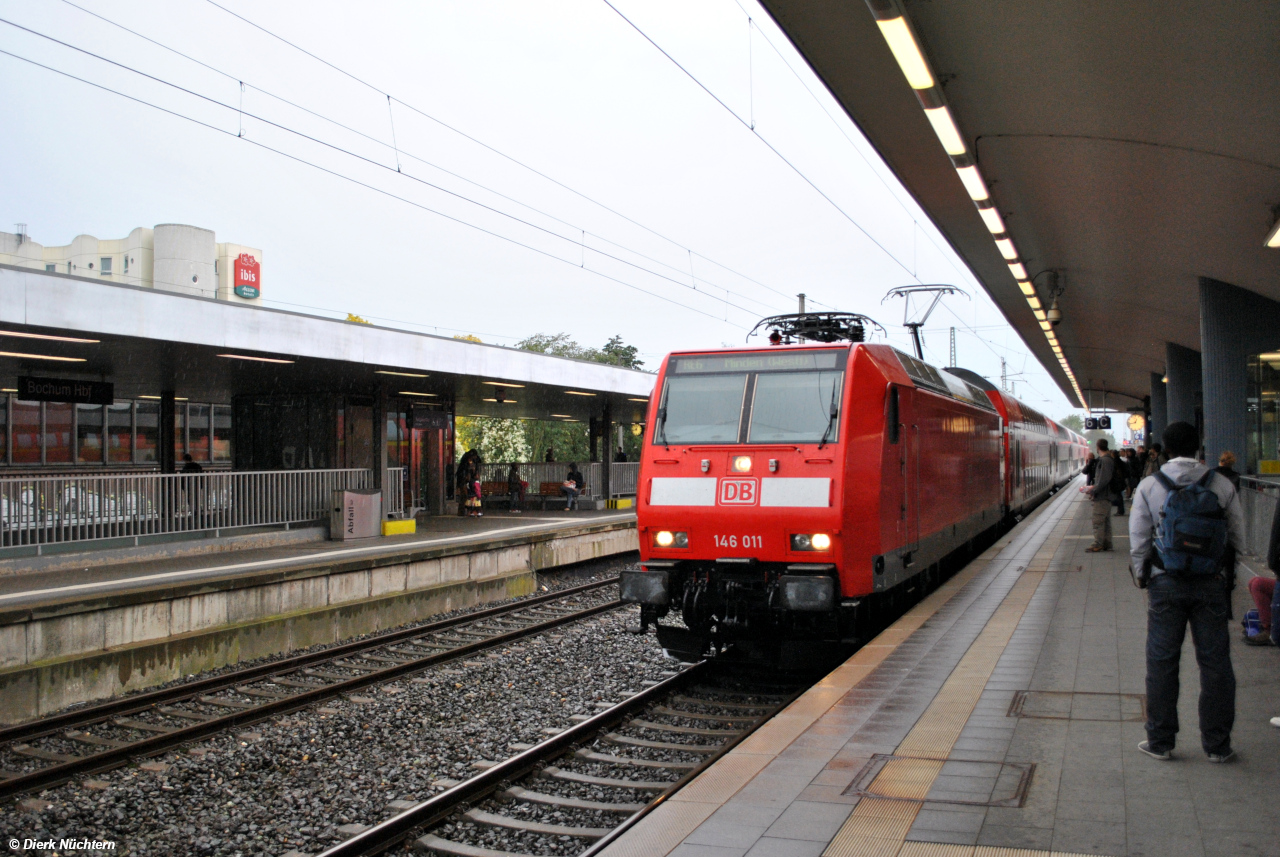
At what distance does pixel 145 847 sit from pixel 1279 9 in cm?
822

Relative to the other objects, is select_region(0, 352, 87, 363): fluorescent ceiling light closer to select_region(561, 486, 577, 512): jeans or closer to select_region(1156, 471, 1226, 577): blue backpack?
select_region(561, 486, 577, 512): jeans

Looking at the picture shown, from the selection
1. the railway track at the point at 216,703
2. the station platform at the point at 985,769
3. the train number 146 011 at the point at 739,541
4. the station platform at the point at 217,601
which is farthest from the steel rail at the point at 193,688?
the station platform at the point at 985,769

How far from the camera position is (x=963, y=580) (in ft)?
39.7

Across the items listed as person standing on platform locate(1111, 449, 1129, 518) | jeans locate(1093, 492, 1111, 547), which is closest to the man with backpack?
jeans locate(1093, 492, 1111, 547)

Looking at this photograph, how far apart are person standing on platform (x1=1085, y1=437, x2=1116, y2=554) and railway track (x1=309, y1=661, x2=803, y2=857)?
7687 millimetres

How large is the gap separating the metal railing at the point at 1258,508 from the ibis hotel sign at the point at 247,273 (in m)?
81.0

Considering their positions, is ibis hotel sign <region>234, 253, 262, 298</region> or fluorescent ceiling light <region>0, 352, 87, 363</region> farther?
ibis hotel sign <region>234, 253, 262, 298</region>

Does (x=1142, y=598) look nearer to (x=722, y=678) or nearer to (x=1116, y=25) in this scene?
(x=722, y=678)

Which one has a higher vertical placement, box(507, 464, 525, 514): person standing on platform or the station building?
the station building

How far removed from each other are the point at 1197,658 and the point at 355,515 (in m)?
15.2

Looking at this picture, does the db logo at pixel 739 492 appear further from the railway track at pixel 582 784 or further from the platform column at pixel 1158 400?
the platform column at pixel 1158 400

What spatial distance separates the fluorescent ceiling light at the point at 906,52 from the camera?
5820 millimetres

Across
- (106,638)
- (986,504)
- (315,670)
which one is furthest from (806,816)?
(986,504)

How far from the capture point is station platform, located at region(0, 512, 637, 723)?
895 cm
